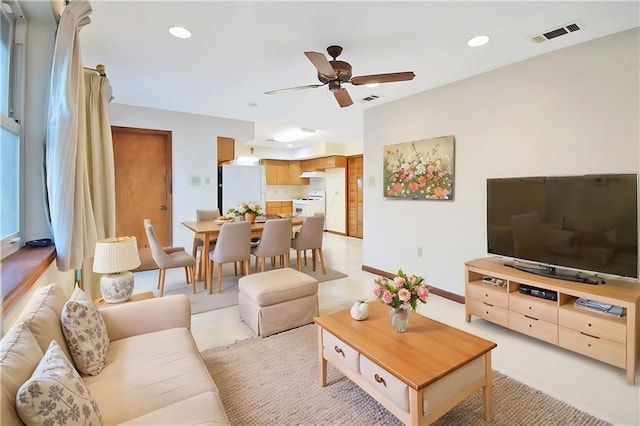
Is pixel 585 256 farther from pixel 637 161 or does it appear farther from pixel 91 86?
pixel 91 86

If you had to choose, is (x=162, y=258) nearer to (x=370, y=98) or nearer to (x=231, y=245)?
(x=231, y=245)

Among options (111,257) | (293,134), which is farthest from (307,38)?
(293,134)

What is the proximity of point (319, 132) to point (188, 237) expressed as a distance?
10.6ft

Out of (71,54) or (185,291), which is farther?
(185,291)

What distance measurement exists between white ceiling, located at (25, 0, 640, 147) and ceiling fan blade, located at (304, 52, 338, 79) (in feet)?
0.81

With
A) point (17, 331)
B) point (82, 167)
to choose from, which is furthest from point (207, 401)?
point (82, 167)

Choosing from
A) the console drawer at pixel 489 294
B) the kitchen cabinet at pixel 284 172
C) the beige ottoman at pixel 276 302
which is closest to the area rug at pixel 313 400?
the beige ottoman at pixel 276 302

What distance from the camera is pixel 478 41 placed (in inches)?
97.9

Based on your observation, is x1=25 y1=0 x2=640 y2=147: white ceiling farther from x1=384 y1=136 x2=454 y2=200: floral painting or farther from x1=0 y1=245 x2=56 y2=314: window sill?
x1=0 y1=245 x2=56 y2=314: window sill

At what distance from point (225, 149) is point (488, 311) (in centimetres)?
482

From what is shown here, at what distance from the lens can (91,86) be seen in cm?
276

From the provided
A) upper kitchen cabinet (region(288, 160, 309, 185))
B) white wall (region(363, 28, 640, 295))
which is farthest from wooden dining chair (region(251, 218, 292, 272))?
upper kitchen cabinet (region(288, 160, 309, 185))

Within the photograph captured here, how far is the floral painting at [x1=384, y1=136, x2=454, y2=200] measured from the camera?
3516 millimetres

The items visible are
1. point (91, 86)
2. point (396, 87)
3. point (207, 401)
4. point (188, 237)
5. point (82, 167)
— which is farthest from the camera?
point (188, 237)
